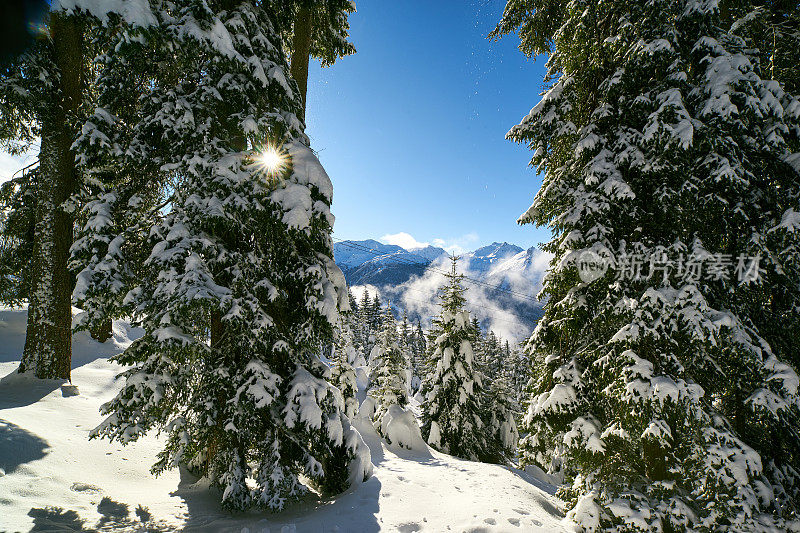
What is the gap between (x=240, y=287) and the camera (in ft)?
17.4

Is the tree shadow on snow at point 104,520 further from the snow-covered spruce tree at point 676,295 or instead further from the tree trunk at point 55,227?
the snow-covered spruce tree at point 676,295

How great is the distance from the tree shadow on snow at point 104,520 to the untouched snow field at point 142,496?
0.04 ft

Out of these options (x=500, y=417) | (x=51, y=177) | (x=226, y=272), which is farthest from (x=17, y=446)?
(x=500, y=417)

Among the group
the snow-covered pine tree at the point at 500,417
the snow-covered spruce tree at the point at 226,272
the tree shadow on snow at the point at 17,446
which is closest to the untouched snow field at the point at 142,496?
the tree shadow on snow at the point at 17,446

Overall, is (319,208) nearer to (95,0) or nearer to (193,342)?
(193,342)

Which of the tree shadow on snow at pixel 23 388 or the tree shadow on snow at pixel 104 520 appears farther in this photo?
the tree shadow on snow at pixel 23 388

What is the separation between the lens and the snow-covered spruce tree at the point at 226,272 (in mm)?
4754

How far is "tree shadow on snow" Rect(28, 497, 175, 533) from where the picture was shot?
3.78 metres

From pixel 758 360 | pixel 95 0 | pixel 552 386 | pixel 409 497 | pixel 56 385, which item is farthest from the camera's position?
pixel 56 385

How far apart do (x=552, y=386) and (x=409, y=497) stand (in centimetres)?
337

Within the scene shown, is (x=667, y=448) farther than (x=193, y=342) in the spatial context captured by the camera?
Yes

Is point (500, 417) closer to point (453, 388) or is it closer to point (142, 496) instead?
point (453, 388)

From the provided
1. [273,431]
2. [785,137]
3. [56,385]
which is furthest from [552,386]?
[56,385]

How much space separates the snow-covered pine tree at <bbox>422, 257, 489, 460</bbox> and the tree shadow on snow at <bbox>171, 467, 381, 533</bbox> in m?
10.9
